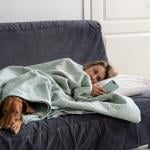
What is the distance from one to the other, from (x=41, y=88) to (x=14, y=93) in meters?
0.18

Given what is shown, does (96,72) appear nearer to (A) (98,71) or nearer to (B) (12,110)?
(A) (98,71)

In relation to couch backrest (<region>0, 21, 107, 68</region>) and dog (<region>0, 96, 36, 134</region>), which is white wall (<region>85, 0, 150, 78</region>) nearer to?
couch backrest (<region>0, 21, 107, 68</region>)

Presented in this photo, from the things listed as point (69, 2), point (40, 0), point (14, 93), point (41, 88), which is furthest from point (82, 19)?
point (14, 93)

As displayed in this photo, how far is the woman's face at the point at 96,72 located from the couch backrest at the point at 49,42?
0.25 m

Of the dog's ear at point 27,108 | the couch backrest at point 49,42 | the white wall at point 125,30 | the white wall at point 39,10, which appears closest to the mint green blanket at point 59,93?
the dog's ear at point 27,108

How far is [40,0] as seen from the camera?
7.82 ft

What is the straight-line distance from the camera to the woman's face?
1.99 meters

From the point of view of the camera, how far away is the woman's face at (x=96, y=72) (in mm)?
1994

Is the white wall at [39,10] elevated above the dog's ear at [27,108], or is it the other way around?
the white wall at [39,10]

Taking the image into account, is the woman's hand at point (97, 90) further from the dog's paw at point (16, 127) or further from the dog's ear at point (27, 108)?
the dog's paw at point (16, 127)

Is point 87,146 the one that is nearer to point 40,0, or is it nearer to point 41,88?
point 41,88

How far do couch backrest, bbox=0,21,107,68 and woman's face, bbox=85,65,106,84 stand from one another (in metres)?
0.25

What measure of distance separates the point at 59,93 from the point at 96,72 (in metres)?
0.37

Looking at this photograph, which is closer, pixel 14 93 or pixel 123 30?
pixel 14 93
